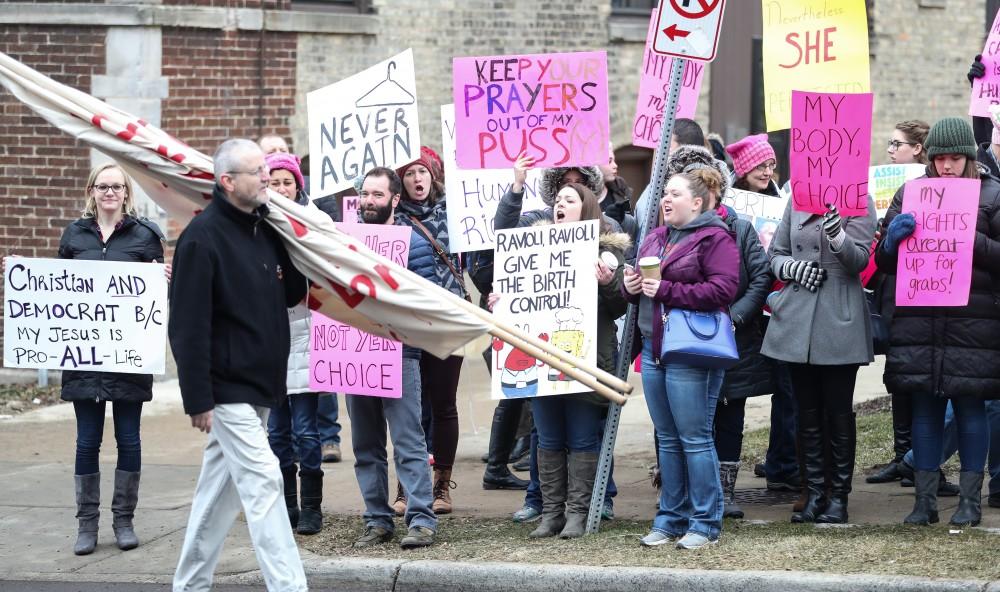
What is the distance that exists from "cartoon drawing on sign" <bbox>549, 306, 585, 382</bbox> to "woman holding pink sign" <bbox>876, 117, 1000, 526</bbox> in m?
1.56

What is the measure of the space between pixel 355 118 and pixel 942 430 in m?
3.61

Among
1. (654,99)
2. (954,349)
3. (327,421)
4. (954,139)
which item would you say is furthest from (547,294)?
(327,421)

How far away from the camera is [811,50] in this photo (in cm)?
828

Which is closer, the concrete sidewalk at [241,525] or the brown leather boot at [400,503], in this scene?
the concrete sidewalk at [241,525]

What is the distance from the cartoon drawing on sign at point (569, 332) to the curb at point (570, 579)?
101 centimetres

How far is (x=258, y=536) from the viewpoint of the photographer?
5.71m

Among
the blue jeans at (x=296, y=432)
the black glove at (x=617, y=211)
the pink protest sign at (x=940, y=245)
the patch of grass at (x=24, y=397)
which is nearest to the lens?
the pink protest sign at (x=940, y=245)

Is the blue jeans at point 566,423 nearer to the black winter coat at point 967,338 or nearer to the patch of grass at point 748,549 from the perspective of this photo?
the patch of grass at point 748,549

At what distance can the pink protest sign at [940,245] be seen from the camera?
6.92 meters

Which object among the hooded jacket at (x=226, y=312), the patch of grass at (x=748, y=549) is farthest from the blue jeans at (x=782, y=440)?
the hooded jacket at (x=226, y=312)

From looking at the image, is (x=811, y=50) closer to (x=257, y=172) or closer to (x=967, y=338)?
(x=967, y=338)

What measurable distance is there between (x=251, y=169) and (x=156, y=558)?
241cm

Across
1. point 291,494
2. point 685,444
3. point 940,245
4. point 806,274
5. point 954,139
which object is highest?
point 954,139

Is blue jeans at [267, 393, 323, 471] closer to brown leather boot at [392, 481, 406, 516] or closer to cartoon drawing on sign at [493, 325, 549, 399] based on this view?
brown leather boot at [392, 481, 406, 516]
